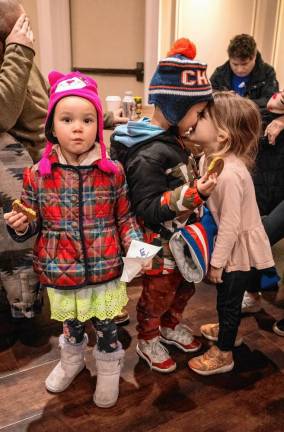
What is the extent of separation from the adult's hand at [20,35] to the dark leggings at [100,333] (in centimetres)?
102

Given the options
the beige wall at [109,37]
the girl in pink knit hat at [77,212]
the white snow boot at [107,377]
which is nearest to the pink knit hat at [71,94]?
the girl in pink knit hat at [77,212]

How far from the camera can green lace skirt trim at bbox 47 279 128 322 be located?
51.7 inches

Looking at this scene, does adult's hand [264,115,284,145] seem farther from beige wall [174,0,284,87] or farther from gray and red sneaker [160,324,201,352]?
beige wall [174,0,284,87]

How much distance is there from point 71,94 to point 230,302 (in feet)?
2.99

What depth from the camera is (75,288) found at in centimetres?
128

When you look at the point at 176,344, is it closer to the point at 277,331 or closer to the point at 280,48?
the point at 277,331

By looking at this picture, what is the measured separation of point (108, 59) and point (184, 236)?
2746mm

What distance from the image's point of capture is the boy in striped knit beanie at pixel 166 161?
127 centimetres

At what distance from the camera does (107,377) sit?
142 cm

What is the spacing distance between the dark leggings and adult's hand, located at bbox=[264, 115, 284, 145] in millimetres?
1211

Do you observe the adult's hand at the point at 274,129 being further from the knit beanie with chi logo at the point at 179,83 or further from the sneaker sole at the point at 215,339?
the sneaker sole at the point at 215,339

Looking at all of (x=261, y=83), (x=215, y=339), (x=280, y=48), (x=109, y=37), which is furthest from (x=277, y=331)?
(x=280, y=48)

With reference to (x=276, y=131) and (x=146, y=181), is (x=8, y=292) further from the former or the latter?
(x=276, y=131)

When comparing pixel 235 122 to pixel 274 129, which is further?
pixel 274 129
